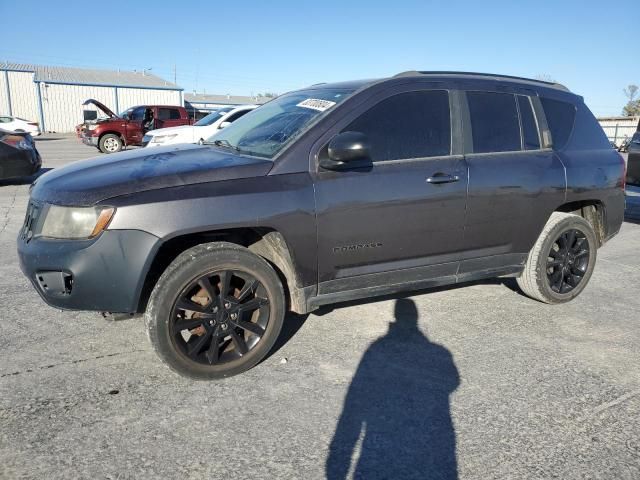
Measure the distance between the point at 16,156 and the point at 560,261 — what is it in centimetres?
1010

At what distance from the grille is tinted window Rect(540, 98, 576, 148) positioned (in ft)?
12.6

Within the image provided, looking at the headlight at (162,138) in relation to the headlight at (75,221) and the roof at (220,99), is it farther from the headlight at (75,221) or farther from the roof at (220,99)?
the roof at (220,99)

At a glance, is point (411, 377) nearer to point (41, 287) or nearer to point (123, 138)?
point (41, 287)

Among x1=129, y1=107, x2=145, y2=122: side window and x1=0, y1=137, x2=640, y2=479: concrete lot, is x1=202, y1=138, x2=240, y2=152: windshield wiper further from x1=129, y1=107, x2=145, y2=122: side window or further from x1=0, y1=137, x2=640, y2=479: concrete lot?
x1=129, y1=107, x2=145, y2=122: side window

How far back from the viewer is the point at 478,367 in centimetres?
327

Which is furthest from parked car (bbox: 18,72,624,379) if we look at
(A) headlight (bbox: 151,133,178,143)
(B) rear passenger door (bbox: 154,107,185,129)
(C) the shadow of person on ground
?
(B) rear passenger door (bbox: 154,107,185,129)

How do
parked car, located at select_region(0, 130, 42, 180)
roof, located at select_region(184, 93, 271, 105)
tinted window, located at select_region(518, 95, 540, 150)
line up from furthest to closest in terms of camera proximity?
1. roof, located at select_region(184, 93, 271, 105)
2. parked car, located at select_region(0, 130, 42, 180)
3. tinted window, located at select_region(518, 95, 540, 150)

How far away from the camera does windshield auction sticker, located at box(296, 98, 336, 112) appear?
134 inches

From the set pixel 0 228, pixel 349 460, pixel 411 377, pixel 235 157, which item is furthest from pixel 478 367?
pixel 0 228

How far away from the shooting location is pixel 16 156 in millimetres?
10086

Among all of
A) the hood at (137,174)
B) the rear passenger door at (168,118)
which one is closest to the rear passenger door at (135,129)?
the rear passenger door at (168,118)

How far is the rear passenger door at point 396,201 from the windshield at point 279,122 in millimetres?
255

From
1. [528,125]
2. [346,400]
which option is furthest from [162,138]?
[346,400]

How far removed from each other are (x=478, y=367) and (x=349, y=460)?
1.29 meters
